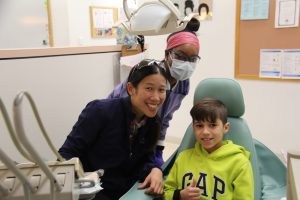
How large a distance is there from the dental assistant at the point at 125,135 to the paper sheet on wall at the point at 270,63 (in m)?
1.78

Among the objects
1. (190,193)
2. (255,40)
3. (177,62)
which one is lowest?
(190,193)

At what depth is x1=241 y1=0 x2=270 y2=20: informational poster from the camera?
286 centimetres

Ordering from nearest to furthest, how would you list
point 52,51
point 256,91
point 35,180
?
point 35,180, point 52,51, point 256,91

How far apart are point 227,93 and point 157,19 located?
0.60 meters

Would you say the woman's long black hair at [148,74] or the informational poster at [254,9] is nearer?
the woman's long black hair at [148,74]

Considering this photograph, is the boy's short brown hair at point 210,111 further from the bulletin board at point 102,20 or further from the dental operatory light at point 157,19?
the bulletin board at point 102,20

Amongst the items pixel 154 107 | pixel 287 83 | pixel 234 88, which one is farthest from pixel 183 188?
pixel 287 83

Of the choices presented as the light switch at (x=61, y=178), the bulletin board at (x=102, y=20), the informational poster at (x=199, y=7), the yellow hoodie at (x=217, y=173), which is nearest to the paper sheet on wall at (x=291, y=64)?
the informational poster at (x=199, y=7)

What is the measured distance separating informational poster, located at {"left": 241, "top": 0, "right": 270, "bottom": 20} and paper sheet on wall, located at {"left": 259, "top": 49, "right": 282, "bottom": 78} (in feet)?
1.03

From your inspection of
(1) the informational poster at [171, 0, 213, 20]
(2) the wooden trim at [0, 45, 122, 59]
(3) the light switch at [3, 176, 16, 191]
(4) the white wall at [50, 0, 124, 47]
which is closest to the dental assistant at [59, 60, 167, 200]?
(2) the wooden trim at [0, 45, 122, 59]

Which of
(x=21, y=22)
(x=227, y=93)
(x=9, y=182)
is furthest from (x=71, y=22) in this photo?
(x=9, y=182)

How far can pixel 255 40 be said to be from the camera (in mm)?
2975

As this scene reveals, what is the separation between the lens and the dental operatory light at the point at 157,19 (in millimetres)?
1247

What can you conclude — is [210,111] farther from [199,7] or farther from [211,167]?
[199,7]
